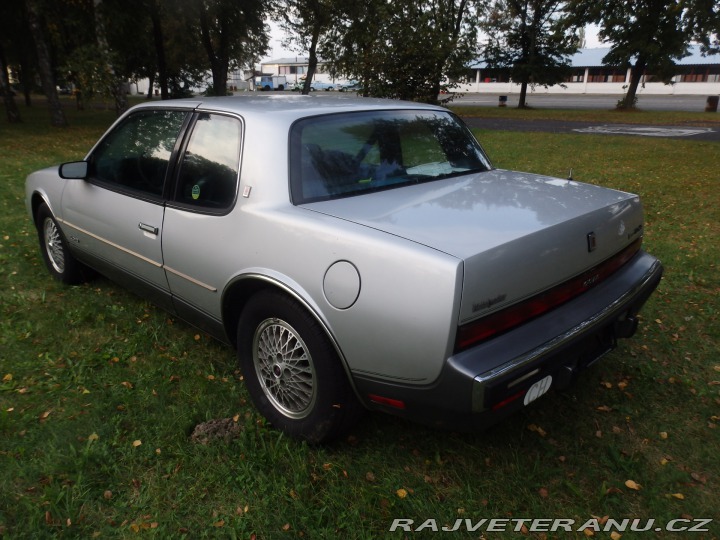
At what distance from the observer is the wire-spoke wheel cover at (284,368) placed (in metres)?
2.61

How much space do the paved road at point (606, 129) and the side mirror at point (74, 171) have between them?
58.6 ft

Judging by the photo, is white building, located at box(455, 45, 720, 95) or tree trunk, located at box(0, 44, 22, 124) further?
white building, located at box(455, 45, 720, 95)

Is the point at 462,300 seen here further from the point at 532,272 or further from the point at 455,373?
the point at 532,272

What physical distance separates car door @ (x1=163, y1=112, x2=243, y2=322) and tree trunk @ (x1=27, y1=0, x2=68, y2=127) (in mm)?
17100

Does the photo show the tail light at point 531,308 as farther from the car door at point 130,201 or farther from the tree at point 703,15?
the tree at point 703,15

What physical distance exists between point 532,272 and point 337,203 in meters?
0.96

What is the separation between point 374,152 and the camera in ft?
10.0

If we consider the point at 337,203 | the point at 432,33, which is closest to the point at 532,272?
the point at 337,203

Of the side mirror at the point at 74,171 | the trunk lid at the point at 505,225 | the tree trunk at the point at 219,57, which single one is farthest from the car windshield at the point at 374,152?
the tree trunk at the point at 219,57

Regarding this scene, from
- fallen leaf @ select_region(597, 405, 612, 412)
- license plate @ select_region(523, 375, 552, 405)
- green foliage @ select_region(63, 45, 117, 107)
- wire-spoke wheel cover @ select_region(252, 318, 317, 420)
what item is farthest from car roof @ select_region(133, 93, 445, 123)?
green foliage @ select_region(63, 45, 117, 107)

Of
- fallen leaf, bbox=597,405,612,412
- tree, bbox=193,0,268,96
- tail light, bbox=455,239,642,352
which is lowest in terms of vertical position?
fallen leaf, bbox=597,405,612,412

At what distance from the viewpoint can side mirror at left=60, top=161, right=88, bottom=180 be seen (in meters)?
3.82

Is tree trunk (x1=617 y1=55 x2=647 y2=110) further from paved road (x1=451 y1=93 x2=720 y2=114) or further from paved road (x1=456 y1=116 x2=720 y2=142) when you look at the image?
paved road (x1=456 y1=116 x2=720 y2=142)

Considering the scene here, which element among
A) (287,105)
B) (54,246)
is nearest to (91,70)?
(54,246)
